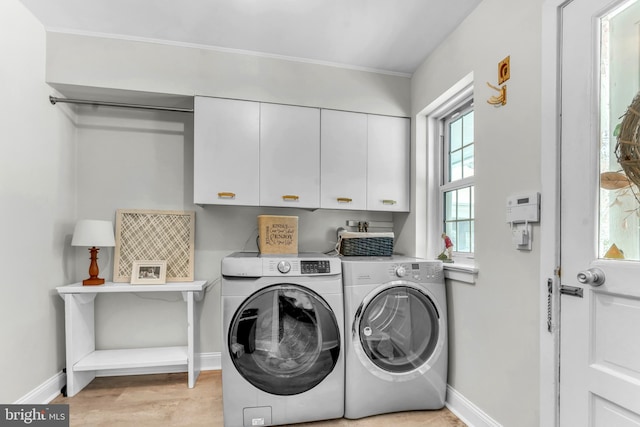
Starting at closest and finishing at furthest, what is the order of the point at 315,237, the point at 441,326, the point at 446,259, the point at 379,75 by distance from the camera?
1. the point at 441,326
2. the point at 446,259
3. the point at 379,75
4. the point at 315,237

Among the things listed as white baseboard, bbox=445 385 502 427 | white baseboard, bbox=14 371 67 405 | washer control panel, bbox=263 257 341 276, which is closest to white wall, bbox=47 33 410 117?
washer control panel, bbox=263 257 341 276

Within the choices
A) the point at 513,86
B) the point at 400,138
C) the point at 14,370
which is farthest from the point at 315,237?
the point at 14,370

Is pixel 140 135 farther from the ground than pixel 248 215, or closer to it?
farther from the ground

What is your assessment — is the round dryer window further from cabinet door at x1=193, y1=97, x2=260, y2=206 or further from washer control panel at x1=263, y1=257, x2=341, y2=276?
cabinet door at x1=193, y1=97, x2=260, y2=206

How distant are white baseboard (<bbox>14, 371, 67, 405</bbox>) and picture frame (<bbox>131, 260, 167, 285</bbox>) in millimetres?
734

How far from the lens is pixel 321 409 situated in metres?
1.90

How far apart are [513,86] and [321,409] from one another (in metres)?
1.99

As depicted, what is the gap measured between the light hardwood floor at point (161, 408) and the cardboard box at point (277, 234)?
1.03m

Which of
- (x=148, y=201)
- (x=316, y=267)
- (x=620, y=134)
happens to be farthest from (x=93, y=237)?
(x=620, y=134)

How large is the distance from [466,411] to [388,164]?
1.72 metres

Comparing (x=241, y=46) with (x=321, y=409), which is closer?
(x=321, y=409)

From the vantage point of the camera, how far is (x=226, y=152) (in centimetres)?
233

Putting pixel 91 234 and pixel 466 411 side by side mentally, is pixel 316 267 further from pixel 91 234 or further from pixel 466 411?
pixel 91 234

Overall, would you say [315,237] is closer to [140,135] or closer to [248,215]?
[248,215]
